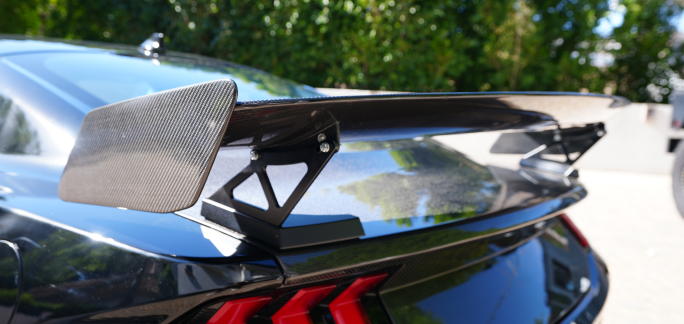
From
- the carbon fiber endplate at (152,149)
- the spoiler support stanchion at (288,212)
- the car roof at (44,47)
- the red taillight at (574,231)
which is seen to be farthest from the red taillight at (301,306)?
the car roof at (44,47)

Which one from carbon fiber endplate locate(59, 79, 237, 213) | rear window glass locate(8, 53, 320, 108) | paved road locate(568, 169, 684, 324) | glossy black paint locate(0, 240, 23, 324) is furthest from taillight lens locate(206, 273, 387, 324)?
paved road locate(568, 169, 684, 324)

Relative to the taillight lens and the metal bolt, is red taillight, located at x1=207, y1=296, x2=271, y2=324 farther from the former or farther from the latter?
the metal bolt

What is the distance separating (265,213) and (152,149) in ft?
0.99

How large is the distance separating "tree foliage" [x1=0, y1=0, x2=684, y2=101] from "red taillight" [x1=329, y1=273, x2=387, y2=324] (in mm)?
6884

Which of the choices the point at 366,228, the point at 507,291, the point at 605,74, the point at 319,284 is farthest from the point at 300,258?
the point at 605,74

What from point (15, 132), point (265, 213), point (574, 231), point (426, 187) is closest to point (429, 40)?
point (574, 231)

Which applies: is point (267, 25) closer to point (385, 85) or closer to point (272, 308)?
point (385, 85)

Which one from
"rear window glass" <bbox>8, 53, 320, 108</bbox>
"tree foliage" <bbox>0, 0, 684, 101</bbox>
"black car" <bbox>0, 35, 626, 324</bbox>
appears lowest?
"black car" <bbox>0, 35, 626, 324</bbox>

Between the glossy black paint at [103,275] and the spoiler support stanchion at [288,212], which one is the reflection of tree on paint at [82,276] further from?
the spoiler support stanchion at [288,212]

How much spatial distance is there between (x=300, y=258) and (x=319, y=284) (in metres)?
0.08

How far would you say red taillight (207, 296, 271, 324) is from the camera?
981 millimetres

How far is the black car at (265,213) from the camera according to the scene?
0.93 meters

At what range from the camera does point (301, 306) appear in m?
A: 1.03

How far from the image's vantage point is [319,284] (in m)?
1.05
